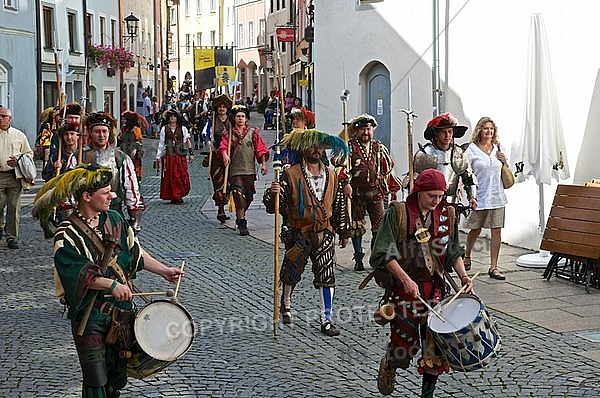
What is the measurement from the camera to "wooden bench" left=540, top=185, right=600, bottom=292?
33.8 ft

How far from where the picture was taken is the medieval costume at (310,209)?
8734 millimetres

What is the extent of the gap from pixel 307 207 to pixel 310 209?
0.10 ft

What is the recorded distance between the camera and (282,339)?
8484 mm

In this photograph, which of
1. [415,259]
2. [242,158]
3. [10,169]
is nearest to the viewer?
[415,259]

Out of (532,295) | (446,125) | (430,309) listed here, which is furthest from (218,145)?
(430,309)

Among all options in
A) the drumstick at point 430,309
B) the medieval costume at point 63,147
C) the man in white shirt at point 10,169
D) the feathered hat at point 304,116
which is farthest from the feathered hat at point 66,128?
the drumstick at point 430,309

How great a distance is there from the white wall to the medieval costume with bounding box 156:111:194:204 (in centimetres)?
260

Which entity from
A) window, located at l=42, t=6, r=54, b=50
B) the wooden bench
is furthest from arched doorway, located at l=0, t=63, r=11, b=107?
the wooden bench

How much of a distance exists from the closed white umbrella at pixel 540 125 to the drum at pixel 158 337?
265 inches

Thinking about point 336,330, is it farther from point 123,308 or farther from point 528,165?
point 528,165

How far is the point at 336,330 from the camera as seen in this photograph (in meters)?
8.61

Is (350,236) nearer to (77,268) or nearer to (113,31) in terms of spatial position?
(77,268)

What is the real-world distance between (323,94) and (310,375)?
40.2 ft

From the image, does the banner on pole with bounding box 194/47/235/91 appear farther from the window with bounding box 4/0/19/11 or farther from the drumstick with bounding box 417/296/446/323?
the drumstick with bounding box 417/296/446/323
